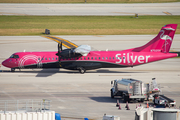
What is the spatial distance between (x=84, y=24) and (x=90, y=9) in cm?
2789

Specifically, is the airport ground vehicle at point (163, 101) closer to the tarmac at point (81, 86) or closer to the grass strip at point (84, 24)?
the tarmac at point (81, 86)

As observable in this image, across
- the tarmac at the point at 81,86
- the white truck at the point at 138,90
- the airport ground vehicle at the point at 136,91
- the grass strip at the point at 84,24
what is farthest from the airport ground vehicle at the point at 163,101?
the grass strip at the point at 84,24

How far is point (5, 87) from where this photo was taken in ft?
121

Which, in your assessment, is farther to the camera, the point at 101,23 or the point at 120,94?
the point at 101,23

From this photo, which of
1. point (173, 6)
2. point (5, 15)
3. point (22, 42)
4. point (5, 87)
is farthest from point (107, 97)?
point (173, 6)

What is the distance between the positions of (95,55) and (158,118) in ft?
96.8

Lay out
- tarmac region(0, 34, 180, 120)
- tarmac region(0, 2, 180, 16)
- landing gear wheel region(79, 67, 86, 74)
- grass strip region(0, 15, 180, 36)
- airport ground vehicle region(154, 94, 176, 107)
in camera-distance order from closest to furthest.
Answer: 1. tarmac region(0, 34, 180, 120)
2. airport ground vehicle region(154, 94, 176, 107)
3. landing gear wheel region(79, 67, 86, 74)
4. grass strip region(0, 15, 180, 36)
5. tarmac region(0, 2, 180, 16)

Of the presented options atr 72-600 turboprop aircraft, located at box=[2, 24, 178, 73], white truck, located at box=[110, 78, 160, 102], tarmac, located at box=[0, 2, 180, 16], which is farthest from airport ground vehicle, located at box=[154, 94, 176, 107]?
tarmac, located at box=[0, 2, 180, 16]

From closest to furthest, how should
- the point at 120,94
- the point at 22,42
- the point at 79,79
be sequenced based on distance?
1. the point at 120,94
2. the point at 79,79
3. the point at 22,42

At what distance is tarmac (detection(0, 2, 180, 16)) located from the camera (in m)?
123

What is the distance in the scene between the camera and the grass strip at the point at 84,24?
303ft

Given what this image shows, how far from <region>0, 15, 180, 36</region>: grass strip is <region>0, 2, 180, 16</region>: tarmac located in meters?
7.03

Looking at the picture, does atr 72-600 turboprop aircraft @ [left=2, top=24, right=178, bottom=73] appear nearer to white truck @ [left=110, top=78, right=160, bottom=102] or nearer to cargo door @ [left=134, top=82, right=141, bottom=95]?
white truck @ [left=110, top=78, right=160, bottom=102]

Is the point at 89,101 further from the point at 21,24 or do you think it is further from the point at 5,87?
the point at 21,24
